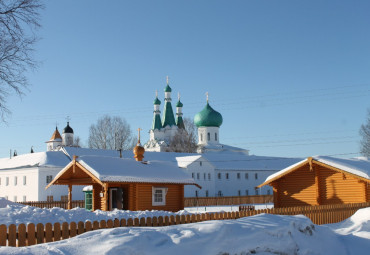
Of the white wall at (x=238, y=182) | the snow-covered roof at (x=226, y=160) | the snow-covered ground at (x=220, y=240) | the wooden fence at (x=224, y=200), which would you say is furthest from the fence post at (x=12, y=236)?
the white wall at (x=238, y=182)

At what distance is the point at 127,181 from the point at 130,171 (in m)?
1.25

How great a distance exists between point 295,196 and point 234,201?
2525 cm

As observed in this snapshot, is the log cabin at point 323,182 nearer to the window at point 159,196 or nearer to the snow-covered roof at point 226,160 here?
the window at point 159,196

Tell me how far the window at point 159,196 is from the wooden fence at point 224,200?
2176 centimetres

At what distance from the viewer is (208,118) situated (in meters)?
82.7

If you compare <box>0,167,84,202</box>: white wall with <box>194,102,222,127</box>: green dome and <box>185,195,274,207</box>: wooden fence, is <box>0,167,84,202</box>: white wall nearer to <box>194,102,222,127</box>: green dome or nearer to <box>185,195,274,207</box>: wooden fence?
<box>185,195,274,207</box>: wooden fence

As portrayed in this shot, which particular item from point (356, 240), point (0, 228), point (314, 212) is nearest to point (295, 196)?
point (314, 212)

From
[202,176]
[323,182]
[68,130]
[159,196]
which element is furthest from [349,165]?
[68,130]

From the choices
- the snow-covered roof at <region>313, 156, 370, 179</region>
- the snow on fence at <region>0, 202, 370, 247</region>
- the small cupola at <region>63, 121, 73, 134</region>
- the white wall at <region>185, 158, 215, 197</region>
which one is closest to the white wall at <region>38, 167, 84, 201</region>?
the white wall at <region>185, 158, 215, 197</region>

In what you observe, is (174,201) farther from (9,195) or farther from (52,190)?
(9,195)

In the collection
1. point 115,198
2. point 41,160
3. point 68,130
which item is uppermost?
point 68,130

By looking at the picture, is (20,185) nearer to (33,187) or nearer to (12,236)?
(33,187)

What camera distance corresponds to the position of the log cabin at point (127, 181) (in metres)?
24.9

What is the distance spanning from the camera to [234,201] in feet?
170
